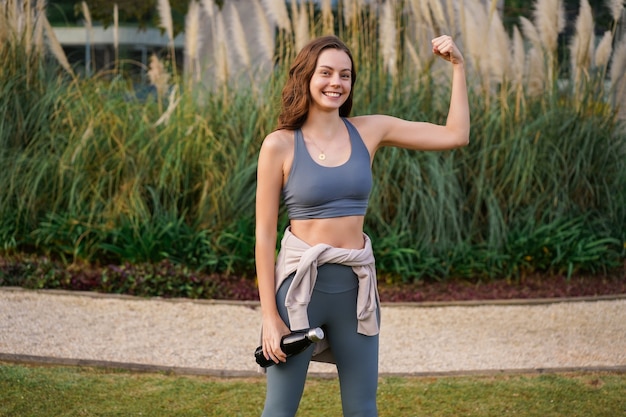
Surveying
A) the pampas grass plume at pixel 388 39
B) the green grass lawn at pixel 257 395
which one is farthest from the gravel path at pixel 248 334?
the pampas grass plume at pixel 388 39

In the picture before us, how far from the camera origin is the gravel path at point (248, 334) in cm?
514

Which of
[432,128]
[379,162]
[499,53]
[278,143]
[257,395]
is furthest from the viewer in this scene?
[499,53]

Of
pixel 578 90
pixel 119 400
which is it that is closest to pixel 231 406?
pixel 119 400

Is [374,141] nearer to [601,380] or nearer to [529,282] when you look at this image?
[601,380]

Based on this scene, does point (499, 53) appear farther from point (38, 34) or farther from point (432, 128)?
point (432, 128)

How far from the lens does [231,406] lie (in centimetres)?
421

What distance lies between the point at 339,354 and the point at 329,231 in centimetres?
39

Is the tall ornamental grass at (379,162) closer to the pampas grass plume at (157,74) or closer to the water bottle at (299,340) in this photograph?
the pampas grass plume at (157,74)

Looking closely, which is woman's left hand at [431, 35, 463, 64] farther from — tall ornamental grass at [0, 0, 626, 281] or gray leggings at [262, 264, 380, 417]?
tall ornamental grass at [0, 0, 626, 281]

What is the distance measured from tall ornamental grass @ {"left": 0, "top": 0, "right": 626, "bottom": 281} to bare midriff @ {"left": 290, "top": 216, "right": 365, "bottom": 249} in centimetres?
409

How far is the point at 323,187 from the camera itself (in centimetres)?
274

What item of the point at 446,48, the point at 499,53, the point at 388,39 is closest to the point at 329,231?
the point at 446,48

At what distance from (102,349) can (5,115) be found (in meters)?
3.09

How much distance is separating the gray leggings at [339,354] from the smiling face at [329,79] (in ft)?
1.71
